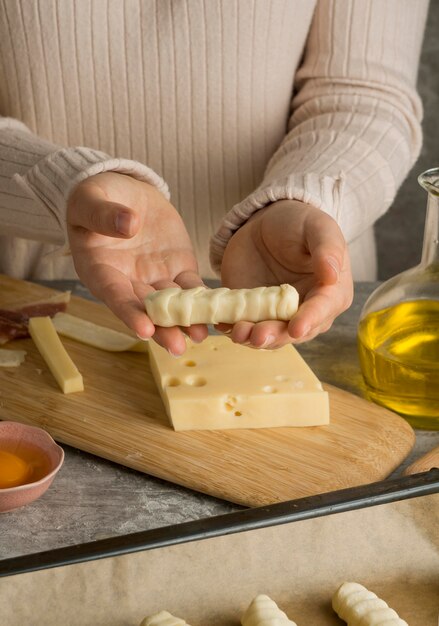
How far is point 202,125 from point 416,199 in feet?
4.88

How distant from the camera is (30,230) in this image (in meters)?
1.84

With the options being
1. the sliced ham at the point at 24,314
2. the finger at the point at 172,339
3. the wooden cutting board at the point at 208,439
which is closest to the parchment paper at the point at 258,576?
the wooden cutting board at the point at 208,439

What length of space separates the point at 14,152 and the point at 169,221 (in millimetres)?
360

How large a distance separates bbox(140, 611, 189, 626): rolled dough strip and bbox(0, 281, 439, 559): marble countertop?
257mm

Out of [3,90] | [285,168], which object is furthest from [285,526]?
[3,90]

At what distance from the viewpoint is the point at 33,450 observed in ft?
4.44

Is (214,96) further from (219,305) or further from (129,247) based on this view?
(219,305)

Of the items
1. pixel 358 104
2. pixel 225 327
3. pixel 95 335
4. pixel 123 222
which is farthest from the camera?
pixel 358 104

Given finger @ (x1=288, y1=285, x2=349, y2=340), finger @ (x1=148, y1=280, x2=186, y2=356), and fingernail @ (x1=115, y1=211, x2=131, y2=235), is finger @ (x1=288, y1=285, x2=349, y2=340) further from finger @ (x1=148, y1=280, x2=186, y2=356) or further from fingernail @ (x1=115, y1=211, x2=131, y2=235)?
fingernail @ (x1=115, y1=211, x2=131, y2=235)

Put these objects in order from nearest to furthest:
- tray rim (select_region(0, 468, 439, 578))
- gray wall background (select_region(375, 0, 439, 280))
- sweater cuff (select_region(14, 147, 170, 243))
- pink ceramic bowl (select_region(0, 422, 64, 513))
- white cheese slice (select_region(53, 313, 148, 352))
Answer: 1. tray rim (select_region(0, 468, 439, 578))
2. pink ceramic bowl (select_region(0, 422, 64, 513))
3. sweater cuff (select_region(14, 147, 170, 243))
4. white cheese slice (select_region(53, 313, 148, 352))
5. gray wall background (select_region(375, 0, 439, 280))

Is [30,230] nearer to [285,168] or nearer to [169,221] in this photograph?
[169,221]

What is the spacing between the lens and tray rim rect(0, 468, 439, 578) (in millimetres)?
1008

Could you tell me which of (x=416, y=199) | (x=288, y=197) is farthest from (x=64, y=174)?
(x=416, y=199)

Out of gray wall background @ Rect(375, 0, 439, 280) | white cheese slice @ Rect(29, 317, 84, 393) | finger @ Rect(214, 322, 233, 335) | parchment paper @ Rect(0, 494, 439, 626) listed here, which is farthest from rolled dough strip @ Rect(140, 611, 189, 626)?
gray wall background @ Rect(375, 0, 439, 280)
